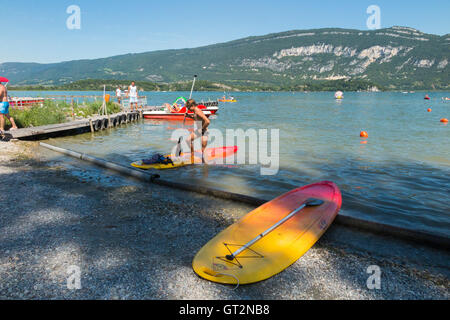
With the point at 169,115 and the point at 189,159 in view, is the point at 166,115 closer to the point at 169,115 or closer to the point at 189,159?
the point at 169,115

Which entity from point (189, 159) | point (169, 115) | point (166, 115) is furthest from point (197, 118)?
point (166, 115)

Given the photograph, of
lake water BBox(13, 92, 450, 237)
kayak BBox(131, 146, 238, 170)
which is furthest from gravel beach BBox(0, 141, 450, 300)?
kayak BBox(131, 146, 238, 170)

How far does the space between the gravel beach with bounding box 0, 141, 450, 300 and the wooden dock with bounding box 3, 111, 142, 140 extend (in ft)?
30.1

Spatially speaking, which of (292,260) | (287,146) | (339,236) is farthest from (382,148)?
(292,260)

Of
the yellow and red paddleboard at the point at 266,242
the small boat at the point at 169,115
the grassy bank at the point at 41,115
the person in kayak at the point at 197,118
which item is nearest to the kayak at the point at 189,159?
the person in kayak at the point at 197,118

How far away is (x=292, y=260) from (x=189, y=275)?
1414 millimetres

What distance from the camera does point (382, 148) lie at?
16281 mm

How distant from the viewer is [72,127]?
1886cm

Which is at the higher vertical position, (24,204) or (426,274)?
(24,204)

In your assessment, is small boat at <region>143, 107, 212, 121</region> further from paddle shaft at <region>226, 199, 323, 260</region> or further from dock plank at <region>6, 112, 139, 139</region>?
paddle shaft at <region>226, 199, 323, 260</region>

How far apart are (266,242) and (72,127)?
57.7 feet

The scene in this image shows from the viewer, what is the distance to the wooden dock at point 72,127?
14.9 meters
